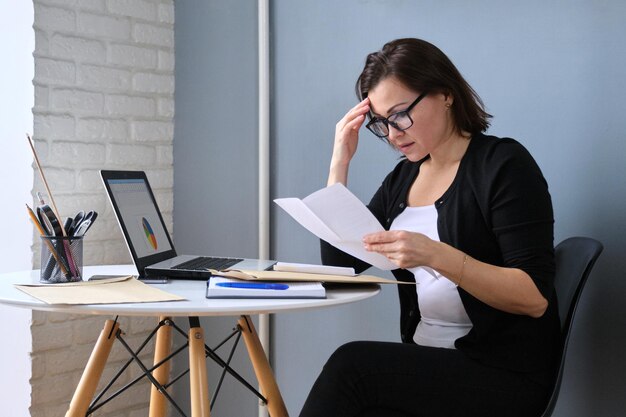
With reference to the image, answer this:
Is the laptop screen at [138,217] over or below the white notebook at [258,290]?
over

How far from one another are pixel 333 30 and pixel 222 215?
73 cm

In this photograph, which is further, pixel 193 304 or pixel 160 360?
pixel 160 360

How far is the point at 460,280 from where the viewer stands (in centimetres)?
136

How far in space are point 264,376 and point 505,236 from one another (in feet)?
1.98

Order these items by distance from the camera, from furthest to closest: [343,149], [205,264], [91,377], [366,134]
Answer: [366,134] < [343,149] < [205,264] < [91,377]

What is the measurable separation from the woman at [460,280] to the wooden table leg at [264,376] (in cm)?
21

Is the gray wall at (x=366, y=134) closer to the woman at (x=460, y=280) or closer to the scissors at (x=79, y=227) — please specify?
the woman at (x=460, y=280)

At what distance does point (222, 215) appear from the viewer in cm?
252

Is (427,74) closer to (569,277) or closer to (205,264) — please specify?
(569,277)

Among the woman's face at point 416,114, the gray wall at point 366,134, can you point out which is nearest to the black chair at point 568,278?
the gray wall at point 366,134

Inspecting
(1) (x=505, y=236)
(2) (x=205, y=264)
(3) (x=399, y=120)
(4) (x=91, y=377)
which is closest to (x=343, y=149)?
(3) (x=399, y=120)

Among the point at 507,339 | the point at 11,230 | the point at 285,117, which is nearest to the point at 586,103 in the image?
the point at 507,339

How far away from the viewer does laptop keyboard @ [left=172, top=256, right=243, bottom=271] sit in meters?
1.68

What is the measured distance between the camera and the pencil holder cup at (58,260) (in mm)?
1524
